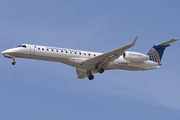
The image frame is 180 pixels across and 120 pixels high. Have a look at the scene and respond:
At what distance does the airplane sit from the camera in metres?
27.1

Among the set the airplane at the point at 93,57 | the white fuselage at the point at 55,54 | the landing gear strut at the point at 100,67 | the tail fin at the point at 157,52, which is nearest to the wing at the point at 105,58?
the airplane at the point at 93,57

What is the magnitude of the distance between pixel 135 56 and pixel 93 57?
4.55m

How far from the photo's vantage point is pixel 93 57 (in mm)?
27875

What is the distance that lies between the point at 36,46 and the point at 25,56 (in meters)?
1.36

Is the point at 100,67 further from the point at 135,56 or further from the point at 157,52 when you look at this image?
the point at 157,52

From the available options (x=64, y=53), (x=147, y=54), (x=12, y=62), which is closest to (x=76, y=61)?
(x=64, y=53)

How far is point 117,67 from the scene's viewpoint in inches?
1186

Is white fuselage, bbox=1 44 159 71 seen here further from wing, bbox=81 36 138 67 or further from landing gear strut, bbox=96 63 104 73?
landing gear strut, bbox=96 63 104 73

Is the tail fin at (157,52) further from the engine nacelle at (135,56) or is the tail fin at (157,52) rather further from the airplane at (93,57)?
the engine nacelle at (135,56)

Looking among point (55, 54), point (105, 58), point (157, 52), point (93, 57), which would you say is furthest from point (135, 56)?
point (55, 54)

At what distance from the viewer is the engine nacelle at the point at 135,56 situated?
29453 millimetres

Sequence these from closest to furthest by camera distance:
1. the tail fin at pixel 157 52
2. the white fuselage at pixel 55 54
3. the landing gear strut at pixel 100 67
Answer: the white fuselage at pixel 55 54 → the landing gear strut at pixel 100 67 → the tail fin at pixel 157 52

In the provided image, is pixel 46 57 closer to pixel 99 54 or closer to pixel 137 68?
pixel 99 54

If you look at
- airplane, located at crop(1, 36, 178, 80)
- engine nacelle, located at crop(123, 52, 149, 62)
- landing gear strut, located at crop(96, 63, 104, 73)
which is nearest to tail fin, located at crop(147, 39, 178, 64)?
airplane, located at crop(1, 36, 178, 80)
